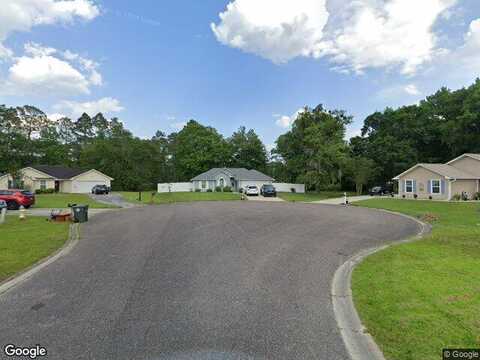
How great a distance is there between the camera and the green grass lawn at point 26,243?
7.75m

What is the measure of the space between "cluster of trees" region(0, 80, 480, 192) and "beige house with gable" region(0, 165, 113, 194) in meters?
3.72

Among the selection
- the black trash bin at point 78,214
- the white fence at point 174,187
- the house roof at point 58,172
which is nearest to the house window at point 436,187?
the black trash bin at point 78,214

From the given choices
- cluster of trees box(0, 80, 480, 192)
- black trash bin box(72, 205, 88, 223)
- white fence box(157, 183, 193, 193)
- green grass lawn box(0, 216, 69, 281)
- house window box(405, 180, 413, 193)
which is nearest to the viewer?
green grass lawn box(0, 216, 69, 281)

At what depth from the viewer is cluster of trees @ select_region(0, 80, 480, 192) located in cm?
4319

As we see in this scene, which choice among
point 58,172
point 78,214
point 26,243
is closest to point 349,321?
point 26,243

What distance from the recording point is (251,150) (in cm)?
6712

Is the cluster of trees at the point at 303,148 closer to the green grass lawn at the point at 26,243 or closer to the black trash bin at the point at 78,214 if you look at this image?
the black trash bin at the point at 78,214

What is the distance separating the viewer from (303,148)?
45.3m

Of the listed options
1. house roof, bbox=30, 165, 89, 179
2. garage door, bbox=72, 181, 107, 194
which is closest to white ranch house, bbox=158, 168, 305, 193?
garage door, bbox=72, 181, 107, 194

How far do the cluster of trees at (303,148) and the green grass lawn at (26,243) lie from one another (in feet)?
83.8

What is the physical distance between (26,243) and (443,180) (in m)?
35.1

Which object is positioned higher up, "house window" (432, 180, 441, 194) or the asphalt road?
"house window" (432, 180, 441, 194)

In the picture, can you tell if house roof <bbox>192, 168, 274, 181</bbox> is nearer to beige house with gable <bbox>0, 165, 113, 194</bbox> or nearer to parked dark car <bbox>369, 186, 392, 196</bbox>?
parked dark car <bbox>369, 186, 392, 196</bbox>

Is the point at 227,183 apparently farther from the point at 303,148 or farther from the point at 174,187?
the point at 303,148
